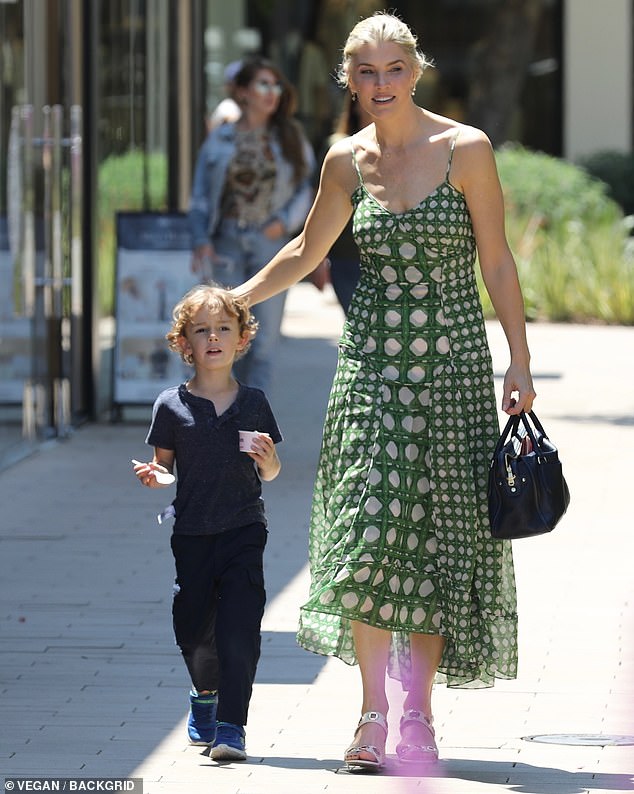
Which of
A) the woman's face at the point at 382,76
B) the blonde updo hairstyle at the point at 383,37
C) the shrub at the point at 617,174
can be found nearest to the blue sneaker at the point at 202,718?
the woman's face at the point at 382,76

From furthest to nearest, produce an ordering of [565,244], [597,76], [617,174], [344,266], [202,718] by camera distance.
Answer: [597,76] → [617,174] → [565,244] → [344,266] → [202,718]

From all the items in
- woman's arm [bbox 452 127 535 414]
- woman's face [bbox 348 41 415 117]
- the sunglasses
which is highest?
the sunglasses

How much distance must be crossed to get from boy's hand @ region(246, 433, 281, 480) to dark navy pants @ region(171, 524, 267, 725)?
7.3 inches

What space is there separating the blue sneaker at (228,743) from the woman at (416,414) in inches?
11.0

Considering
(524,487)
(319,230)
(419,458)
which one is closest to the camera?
(524,487)

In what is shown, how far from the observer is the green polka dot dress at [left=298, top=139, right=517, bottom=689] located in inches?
188

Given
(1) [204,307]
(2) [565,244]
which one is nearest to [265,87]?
(1) [204,307]

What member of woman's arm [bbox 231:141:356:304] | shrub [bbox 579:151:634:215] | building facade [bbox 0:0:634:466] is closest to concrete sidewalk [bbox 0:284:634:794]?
building facade [bbox 0:0:634:466]

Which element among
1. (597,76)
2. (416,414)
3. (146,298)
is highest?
(597,76)

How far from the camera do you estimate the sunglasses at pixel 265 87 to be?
938 cm

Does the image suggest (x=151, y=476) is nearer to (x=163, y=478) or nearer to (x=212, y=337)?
(x=163, y=478)

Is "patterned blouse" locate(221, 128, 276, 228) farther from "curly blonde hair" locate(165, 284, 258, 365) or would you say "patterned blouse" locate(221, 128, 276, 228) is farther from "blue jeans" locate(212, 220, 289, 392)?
"curly blonde hair" locate(165, 284, 258, 365)

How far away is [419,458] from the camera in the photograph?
483 cm

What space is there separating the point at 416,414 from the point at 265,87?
487 cm
